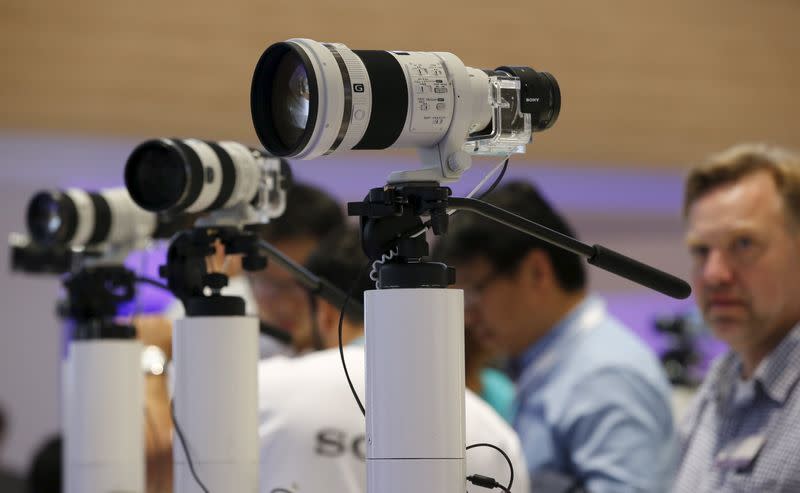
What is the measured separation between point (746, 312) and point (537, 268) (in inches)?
25.3

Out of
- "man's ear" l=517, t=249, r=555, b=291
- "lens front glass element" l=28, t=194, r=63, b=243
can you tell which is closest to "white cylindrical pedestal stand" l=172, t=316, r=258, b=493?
"lens front glass element" l=28, t=194, r=63, b=243

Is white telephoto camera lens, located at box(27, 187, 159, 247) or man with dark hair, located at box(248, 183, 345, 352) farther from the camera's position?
man with dark hair, located at box(248, 183, 345, 352)

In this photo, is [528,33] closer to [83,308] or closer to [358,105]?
[83,308]

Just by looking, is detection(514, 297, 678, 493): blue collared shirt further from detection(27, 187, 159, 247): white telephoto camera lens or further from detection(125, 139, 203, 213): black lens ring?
detection(125, 139, 203, 213): black lens ring

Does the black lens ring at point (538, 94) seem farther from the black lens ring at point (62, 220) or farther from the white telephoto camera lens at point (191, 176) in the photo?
the black lens ring at point (62, 220)

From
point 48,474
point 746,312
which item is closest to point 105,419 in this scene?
point 746,312

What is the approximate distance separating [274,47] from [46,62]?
2766mm

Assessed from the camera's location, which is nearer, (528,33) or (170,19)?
(170,19)

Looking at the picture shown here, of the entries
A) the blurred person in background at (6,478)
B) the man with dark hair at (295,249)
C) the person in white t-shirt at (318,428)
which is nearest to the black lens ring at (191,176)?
the person in white t-shirt at (318,428)

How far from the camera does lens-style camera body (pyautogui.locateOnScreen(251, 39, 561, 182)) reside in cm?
104

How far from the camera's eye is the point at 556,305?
8.90 feet

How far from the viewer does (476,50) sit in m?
2.96

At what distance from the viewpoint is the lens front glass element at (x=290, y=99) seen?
3.55 feet

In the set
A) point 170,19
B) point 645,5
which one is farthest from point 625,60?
point 170,19
